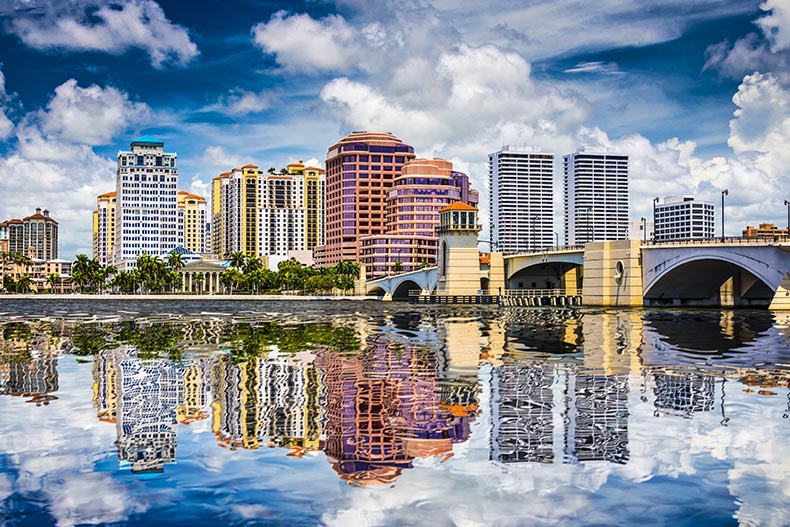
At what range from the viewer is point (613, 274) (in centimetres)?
11556

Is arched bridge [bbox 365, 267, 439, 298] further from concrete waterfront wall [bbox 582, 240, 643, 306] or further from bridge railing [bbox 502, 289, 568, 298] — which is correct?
concrete waterfront wall [bbox 582, 240, 643, 306]

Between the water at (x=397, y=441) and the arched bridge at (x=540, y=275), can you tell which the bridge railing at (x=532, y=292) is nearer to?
the arched bridge at (x=540, y=275)

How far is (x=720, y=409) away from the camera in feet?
77.8

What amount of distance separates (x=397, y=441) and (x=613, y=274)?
332 ft

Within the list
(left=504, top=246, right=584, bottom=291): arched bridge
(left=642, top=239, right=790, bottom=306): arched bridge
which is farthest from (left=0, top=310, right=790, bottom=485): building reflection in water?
(left=504, top=246, right=584, bottom=291): arched bridge

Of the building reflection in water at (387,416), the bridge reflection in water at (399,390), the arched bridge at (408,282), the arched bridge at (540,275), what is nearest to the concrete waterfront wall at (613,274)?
the arched bridge at (540,275)

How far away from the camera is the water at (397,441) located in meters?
14.5

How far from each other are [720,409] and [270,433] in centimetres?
1309

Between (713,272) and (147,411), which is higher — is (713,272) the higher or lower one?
the higher one

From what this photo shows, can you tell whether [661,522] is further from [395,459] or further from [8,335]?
[8,335]

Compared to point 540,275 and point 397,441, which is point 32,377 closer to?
point 397,441

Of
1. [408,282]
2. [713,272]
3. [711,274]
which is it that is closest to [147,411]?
[713,272]

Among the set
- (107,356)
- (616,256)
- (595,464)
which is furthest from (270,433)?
(616,256)

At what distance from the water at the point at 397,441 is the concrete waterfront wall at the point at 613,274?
75.0 m
